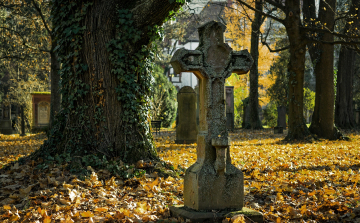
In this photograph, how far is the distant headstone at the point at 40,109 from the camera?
22.2 m

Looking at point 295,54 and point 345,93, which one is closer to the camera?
point 295,54

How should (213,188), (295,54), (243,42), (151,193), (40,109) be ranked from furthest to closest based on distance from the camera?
1. (243,42)
2. (40,109)
3. (295,54)
4. (151,193)
5. (213,188)

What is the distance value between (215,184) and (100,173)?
259 centimetres

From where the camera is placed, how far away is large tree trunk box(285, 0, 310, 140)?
12367mm

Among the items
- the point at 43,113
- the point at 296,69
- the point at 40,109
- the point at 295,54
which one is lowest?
the point at 43,113

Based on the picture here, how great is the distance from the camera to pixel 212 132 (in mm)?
4160


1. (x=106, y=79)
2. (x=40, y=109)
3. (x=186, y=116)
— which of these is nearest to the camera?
(x=106, y=79)

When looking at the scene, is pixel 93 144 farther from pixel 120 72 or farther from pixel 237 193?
pixel 237 193

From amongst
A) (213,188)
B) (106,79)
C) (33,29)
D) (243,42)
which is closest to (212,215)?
(213,188)

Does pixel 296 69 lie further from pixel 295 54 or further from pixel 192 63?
pixel 192 63

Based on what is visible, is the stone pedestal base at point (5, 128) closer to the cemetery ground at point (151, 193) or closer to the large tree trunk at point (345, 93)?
the cemetery ground at point (151, 193)

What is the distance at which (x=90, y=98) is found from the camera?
6836 mm

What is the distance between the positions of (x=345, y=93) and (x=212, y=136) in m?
17.3

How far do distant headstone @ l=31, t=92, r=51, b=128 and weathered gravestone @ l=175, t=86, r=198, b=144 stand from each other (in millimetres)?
12584
